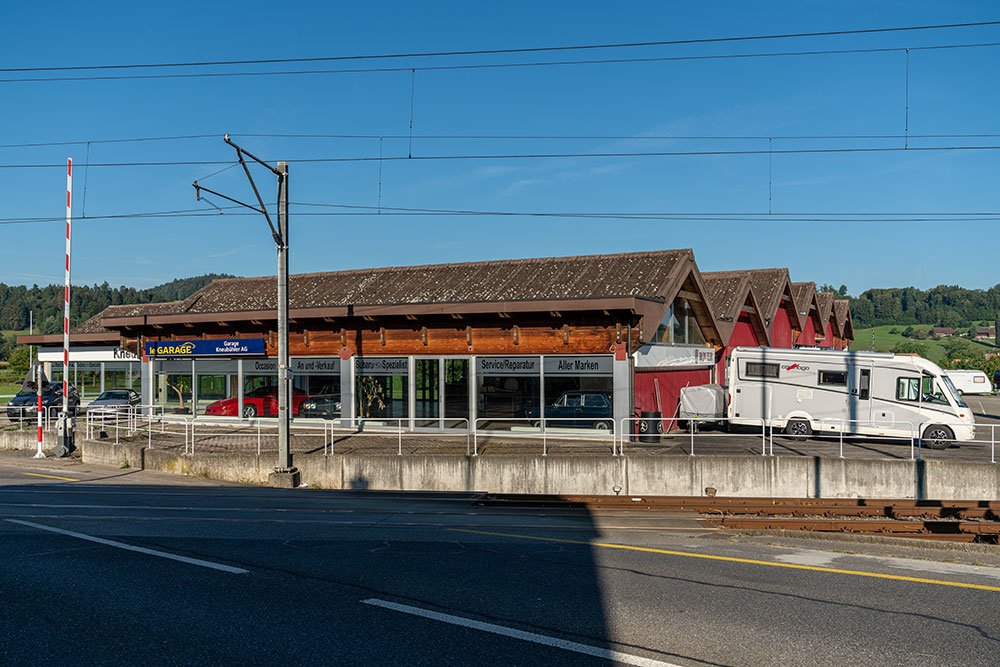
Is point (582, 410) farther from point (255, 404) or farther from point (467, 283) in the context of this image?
point (255, 404)

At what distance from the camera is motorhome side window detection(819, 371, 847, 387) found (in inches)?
885

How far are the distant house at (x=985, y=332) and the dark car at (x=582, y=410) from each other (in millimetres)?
147577

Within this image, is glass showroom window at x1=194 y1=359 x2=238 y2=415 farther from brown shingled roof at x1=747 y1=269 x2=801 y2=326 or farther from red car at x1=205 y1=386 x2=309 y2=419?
brown shingled roof at x1=747 y1=269 x2=801 y2=326

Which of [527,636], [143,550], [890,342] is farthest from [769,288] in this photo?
[890,342]

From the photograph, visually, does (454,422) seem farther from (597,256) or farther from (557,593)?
(557,593)

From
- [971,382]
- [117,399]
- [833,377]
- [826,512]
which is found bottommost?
[826,512]

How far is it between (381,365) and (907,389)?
15.6 metres

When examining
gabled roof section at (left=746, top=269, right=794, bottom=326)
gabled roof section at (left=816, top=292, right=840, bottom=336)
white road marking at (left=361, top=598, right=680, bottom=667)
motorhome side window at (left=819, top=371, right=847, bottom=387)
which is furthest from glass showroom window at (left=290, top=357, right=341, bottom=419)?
gabled roof section at (left=816, top=292, right=840, bottom=336)

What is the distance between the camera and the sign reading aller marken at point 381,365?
24969 mm

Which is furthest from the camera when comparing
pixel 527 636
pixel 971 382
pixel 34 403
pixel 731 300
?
pixel 971 382

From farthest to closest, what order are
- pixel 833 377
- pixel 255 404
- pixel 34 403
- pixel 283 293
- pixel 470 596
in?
pixel 34 403, pixel 255 404, pixel 833 377, pixel 283 293, pixel 470 596

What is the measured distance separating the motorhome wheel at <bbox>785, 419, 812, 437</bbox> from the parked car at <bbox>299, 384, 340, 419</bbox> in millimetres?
14306

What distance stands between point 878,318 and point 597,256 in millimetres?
161880

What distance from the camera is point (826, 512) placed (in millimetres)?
14391
